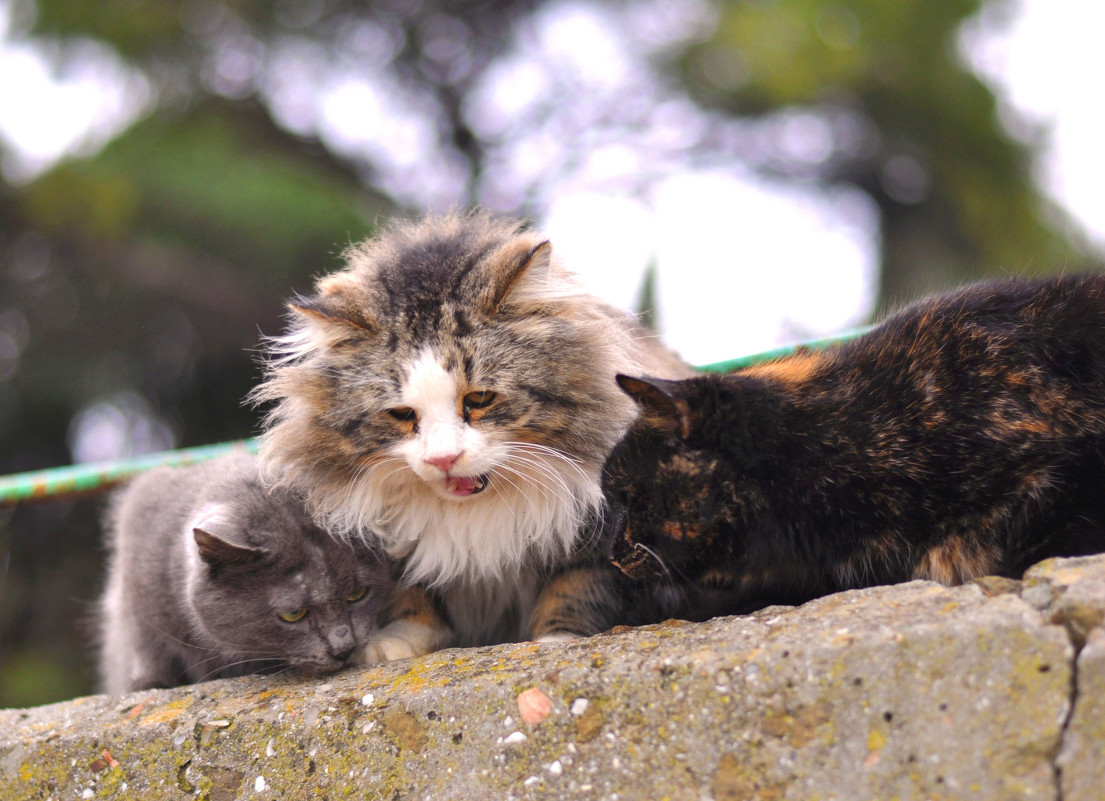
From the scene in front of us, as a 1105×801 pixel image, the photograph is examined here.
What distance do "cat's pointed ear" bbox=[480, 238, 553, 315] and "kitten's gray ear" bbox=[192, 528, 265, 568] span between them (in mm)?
855

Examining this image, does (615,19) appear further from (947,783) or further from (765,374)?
(947,783)

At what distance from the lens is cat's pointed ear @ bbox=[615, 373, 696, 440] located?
2.19m

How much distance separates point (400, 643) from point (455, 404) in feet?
2.19

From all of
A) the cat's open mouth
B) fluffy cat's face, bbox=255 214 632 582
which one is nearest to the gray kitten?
fluffy cat's face, bbox=255 214 632 582

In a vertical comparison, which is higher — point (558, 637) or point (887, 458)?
point (887, 458)

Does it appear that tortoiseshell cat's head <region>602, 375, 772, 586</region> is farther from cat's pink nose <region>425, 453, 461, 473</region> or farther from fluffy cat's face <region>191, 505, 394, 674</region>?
fluffy cat's face <region>191, 505, 394, 674</region>

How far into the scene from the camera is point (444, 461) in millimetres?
2234

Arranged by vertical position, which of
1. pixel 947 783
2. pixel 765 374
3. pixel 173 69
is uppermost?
pixel 173 69

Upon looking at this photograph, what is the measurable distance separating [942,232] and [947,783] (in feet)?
19.1

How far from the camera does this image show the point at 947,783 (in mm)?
1498

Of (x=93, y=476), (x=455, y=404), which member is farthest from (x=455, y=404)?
(x=93, y=476)

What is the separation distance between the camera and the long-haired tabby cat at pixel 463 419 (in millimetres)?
2361

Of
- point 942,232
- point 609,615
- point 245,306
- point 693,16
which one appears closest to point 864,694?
point 609,615

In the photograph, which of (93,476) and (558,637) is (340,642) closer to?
(558,637)
